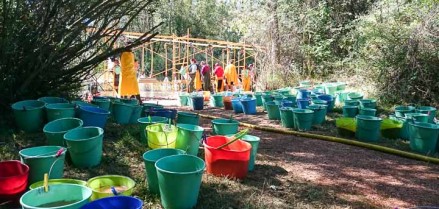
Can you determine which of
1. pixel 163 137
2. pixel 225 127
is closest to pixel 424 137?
pixel 225 127

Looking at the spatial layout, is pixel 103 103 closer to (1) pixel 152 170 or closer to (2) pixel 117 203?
(1) pixel 152 170

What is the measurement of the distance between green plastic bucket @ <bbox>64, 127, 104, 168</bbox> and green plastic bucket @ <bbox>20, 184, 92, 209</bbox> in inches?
39.4

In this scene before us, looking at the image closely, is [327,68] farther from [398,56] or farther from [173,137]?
[173,137]

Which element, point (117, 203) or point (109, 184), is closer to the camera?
point (117, 203)

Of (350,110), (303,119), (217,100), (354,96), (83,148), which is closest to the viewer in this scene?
(83,148)

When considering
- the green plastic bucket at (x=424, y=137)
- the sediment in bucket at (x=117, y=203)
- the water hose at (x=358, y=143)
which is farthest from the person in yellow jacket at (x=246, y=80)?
the sediment in bucket at (x=117, y=203)

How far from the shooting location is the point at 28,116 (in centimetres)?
435

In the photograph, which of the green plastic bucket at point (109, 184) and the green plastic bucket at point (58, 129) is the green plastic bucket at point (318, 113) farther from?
the green plastic bucket at point (109, 184)

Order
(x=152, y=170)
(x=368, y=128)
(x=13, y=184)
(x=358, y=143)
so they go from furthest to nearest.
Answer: (x=368, y=128)
(x=358, y=143)
(x=152, y=170)
(x=13, y=184)

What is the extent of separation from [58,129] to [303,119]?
3.71 m

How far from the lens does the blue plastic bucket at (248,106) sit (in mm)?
7746

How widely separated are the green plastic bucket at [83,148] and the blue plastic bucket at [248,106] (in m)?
4.45

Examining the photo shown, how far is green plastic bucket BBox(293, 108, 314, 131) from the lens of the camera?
596cm

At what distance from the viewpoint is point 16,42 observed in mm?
4836
